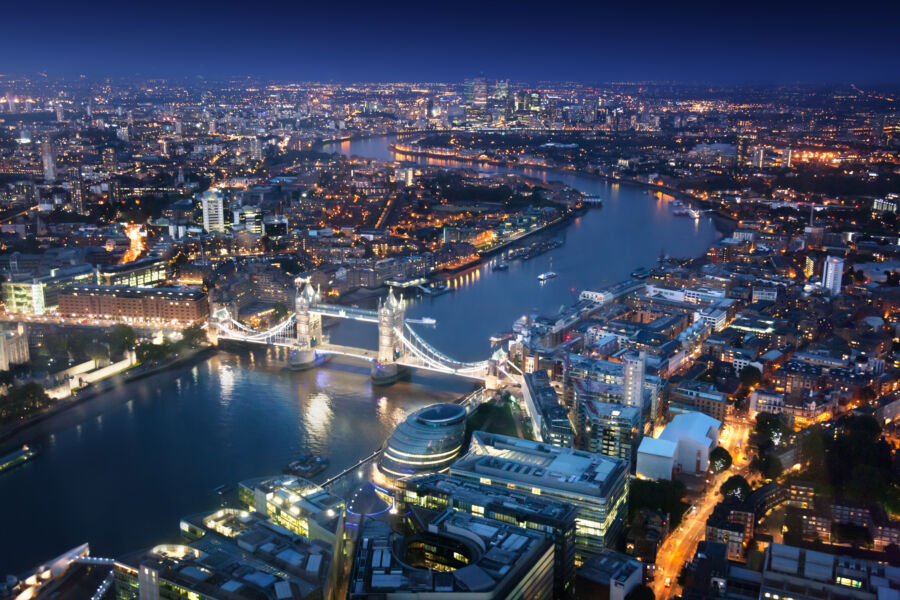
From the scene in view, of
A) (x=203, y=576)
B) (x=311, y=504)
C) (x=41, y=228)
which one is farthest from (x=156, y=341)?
(x=41, y=228)

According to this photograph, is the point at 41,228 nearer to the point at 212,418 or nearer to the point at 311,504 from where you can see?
the point at 212,418

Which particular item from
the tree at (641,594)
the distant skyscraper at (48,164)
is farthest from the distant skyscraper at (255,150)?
the tree at (641,594)

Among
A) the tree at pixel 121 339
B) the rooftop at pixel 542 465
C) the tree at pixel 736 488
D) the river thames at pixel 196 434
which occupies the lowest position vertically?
the river thames at pixel 196 434

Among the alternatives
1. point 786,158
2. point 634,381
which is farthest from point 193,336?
point 786,158

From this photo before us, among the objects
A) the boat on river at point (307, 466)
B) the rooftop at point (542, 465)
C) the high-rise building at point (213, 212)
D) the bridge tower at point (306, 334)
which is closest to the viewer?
the rooftop at point (542, 465)

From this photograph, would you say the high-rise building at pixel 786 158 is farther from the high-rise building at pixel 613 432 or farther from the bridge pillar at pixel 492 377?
the high-rise building at pixel 613 432

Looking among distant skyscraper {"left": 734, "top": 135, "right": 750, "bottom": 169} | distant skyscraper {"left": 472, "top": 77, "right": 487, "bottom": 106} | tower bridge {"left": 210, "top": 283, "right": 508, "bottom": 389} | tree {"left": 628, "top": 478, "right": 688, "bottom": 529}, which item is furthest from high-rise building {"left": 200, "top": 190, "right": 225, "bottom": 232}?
distant skyscraper {"left": 472, "top": 77, "right": 487, "bottom": 106}

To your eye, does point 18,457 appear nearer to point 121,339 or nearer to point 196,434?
point 196,434
